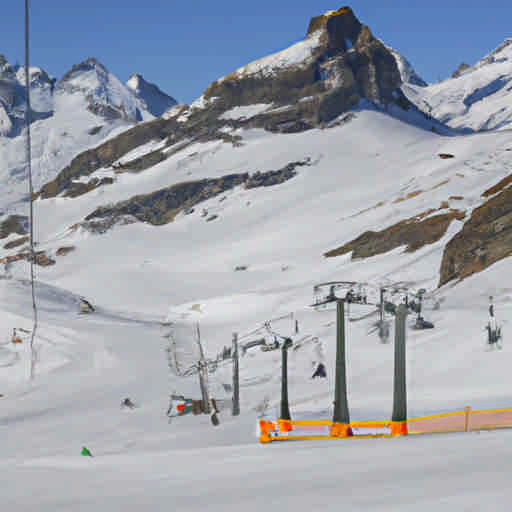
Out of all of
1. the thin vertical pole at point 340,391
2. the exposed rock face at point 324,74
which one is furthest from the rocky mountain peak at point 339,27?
the thin vertical pole at point 340,391

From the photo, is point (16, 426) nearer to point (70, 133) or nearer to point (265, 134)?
point (265, 134)

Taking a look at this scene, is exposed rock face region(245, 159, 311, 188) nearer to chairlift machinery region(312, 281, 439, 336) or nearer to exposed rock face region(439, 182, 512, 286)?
chairlift machinery region(312, 281, 439, 336)

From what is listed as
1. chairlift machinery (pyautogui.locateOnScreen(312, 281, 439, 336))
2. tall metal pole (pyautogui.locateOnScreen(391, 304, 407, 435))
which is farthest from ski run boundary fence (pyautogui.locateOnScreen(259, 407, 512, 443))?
chairlift machinery (pyautogui.locateOnScreen(312, 281, 439, 336))

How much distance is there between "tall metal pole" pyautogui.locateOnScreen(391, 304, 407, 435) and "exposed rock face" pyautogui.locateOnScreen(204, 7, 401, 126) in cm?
11618

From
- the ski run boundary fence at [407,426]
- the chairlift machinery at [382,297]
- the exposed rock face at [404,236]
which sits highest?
the exposed rock face at [404,236]

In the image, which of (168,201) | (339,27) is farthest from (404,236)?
(339,27)

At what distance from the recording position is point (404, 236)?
54.3 m

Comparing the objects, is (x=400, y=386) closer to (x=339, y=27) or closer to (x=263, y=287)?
(x=263, y=287)

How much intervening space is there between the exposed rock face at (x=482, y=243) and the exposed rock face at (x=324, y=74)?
3341 inches

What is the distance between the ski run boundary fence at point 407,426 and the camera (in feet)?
36.5

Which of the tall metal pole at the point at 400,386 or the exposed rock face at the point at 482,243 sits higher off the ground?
the exposed rock face at the point at 482,243

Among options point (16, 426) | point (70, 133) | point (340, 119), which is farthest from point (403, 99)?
point (16, 426)

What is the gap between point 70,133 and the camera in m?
199

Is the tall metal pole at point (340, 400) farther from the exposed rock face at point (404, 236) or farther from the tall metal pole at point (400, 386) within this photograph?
the exposed rock face at point (404, 236)
